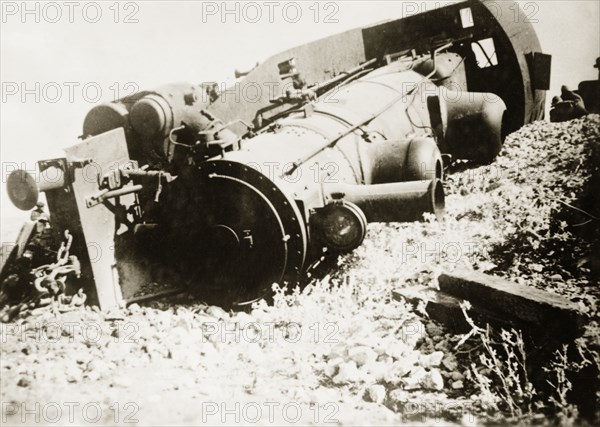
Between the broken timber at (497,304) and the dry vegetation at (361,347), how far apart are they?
4.4 inches

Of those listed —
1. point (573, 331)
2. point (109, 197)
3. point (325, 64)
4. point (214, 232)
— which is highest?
point (325, 64)

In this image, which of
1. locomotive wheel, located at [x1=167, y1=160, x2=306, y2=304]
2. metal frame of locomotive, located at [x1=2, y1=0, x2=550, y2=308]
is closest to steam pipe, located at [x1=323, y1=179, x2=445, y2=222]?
metal frame of locomotive, located at [x1=2, y1=0, x2=550, y2=308]

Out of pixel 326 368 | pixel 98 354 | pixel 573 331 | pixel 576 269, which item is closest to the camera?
pixel 573 331

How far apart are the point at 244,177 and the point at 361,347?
6.12 feet

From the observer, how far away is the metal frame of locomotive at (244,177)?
444cm

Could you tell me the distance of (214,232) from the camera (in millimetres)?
4738

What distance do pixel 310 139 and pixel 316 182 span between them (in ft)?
2.38

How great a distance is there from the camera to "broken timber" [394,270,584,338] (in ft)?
10.4

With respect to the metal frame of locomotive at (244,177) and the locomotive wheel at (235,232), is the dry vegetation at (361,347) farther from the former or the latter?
the metal frame of locomotive at (244,177)

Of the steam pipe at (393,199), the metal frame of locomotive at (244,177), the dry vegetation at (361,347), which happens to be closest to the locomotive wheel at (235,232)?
the metal frame of locomotive at (244,177)

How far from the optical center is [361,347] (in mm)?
3557

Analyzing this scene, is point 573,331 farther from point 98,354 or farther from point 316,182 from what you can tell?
point 98,354

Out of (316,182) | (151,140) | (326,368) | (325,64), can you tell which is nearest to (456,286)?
(326,368)

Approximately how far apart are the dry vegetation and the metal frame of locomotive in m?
0.45
